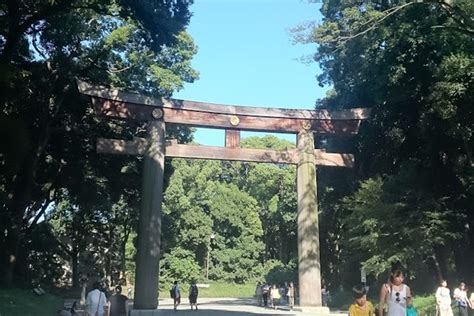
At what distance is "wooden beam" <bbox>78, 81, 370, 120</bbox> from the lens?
59.6 ft

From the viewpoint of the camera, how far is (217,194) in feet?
163

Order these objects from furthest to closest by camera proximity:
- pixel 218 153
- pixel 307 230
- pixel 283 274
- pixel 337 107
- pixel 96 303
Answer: pixel 283 274 → pixel 337 107 → pixel 218 153 → pixel 307 230 → pixel 96 303

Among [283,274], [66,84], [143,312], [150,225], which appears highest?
[66,84]

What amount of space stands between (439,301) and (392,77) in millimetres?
9376

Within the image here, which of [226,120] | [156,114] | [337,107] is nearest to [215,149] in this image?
[226,120]

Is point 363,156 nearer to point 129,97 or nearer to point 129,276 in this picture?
point 129,97

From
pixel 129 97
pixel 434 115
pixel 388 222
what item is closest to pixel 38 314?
pixel 129 97

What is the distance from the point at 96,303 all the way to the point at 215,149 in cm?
1107

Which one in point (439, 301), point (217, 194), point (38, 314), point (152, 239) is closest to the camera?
point (439, 301)

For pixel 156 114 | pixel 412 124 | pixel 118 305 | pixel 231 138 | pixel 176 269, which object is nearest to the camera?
pixel 118 305

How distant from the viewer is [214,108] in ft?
63.7

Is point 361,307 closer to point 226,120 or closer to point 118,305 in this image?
point 118,305

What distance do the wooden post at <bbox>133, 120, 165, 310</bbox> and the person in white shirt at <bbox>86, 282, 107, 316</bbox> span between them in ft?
27.5

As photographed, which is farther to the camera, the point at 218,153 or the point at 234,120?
the point at 234,120
